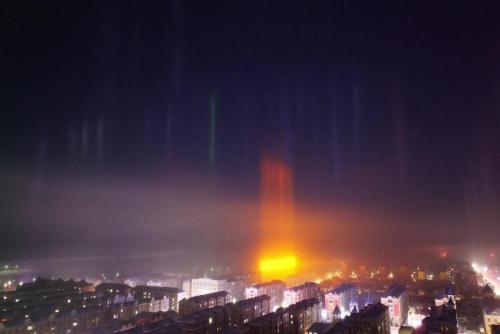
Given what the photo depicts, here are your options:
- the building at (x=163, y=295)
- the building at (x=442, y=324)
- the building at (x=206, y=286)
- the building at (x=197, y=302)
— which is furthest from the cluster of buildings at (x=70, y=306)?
the building at (x=442, y=324)

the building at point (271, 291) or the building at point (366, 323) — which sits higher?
the building at point (366, 323)

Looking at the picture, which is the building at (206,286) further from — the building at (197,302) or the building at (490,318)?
the building at (490,318)

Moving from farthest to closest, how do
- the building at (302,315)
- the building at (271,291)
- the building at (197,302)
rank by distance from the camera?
the building at (271,291) < the building at (197,302) < the building at (302,315)

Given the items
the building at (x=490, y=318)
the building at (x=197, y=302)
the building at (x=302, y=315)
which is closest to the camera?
the building at (x=302, y=315)

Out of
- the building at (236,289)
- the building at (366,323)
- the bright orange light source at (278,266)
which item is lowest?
the bright orange light source at (278,266)

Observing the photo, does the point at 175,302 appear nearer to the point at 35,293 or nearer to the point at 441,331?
the point at 35,293

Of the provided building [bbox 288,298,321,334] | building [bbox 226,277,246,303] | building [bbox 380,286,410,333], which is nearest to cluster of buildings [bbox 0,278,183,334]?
building [bbox 226,277,246,303]

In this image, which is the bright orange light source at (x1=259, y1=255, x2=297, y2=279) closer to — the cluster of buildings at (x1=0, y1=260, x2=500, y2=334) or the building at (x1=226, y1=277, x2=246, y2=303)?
the building at (x1=226, y1=277, x2=246, y2=303)
